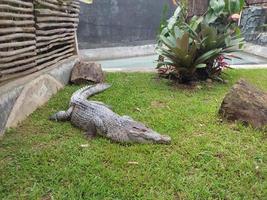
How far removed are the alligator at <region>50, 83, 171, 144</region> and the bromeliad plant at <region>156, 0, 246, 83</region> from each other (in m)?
1.50

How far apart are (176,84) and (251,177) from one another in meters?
2.27

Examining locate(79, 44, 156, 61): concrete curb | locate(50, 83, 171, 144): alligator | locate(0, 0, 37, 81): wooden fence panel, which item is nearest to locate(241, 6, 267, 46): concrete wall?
locate(79, 44, 156, 61): concrete curb

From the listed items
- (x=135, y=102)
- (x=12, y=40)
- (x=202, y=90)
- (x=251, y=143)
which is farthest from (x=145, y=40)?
(x=251, y=143)

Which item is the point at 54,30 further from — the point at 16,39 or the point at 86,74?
the point at 16,39

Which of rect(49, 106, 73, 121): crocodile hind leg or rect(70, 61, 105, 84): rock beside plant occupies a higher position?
rect(70, 61, 105, 84): rock beside plant

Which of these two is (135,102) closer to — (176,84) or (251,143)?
(176,84)

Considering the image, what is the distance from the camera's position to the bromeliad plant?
381 cm

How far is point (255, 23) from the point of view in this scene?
26.2 feet

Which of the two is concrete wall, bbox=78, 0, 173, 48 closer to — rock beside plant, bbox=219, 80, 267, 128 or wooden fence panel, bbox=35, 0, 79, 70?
wooden fence panel, bbox=35, 0, 79, 70

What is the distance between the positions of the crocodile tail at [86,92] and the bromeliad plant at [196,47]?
89cm

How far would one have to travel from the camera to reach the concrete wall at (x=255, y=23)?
7.74 m

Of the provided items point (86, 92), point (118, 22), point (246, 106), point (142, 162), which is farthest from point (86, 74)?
point (118, 22)

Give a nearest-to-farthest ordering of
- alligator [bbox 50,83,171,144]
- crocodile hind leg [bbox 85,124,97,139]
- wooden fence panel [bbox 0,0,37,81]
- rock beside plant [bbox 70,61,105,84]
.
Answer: alligator [bbox 50,83,171,144], crocodile hind leg [bbox 85,124,97,139], wooden fence panel [bbox 0,0,37,81], rock beside plant [bbox 70,61,105,84]

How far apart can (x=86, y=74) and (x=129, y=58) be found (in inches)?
137
